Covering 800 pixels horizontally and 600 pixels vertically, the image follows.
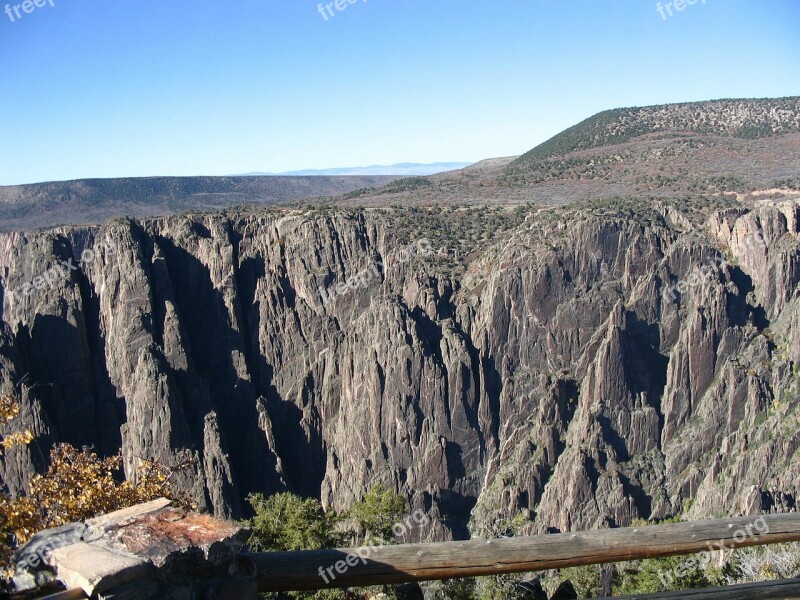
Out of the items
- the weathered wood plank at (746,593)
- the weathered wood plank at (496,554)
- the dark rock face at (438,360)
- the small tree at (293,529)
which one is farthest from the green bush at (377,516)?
the dark rock face at (438,360)

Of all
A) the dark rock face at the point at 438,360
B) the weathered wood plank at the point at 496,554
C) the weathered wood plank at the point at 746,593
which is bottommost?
the dark rock face at the point at 438,360

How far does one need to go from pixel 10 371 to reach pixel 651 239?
43849 millimetres

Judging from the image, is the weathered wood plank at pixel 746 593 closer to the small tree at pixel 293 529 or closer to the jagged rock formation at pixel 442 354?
the small tree at pixel 293 529

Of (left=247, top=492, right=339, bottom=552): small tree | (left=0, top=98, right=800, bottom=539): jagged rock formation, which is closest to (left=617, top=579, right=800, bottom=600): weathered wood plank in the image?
(left=247, top=492, right=339, bottom=552): small tree

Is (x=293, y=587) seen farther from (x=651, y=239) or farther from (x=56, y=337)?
(x=56, y=337)

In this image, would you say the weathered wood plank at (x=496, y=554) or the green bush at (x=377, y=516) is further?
the green bush at (x=377, y=516)

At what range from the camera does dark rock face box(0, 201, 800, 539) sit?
141 ft

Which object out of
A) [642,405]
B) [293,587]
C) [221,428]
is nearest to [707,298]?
[642,405]

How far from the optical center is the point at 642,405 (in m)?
44.9

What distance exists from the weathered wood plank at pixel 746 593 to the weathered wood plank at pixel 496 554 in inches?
19.7

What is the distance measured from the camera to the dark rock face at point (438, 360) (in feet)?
141

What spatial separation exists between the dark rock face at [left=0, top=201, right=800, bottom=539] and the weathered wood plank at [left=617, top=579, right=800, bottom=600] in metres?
32.3

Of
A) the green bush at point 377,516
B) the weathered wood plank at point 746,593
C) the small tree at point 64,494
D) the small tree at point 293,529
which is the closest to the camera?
the weathered wood plank at point 746,593

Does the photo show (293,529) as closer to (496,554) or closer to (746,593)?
(496,554)
